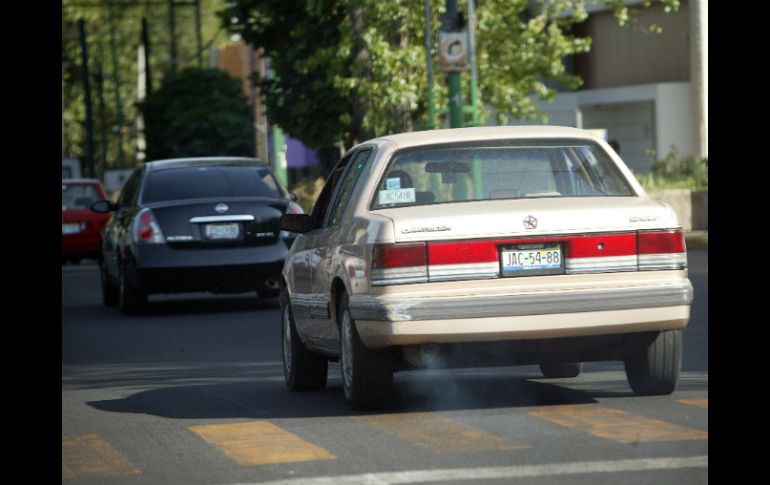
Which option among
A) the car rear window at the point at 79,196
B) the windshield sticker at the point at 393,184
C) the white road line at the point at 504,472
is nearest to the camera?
the white road line at the point at 504,472

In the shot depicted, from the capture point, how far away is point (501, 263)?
965cm

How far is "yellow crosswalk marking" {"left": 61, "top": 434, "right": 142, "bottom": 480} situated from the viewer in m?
8.34

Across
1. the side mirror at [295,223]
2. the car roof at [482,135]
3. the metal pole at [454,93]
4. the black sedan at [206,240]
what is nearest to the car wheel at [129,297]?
the black sedan at [206,240]

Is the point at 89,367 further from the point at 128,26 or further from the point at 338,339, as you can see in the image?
the point at 128,26

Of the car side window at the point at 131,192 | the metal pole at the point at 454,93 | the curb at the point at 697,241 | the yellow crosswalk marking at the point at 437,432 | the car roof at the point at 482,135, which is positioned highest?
the metal pole at the point at 454,93

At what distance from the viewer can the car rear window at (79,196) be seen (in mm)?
33500

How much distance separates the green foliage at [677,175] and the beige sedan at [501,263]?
24.5m

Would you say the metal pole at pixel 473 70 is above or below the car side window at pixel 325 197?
above

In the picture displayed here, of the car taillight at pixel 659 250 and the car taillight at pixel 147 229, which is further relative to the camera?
the car taillight at pixel 147 229

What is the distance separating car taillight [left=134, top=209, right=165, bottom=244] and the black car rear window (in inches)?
12.3

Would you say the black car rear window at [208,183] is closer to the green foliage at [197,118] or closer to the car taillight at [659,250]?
the car taillight at [659,250]

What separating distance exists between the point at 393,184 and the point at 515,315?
1.24m

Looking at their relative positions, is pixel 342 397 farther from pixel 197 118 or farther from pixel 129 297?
pixel 197 118
